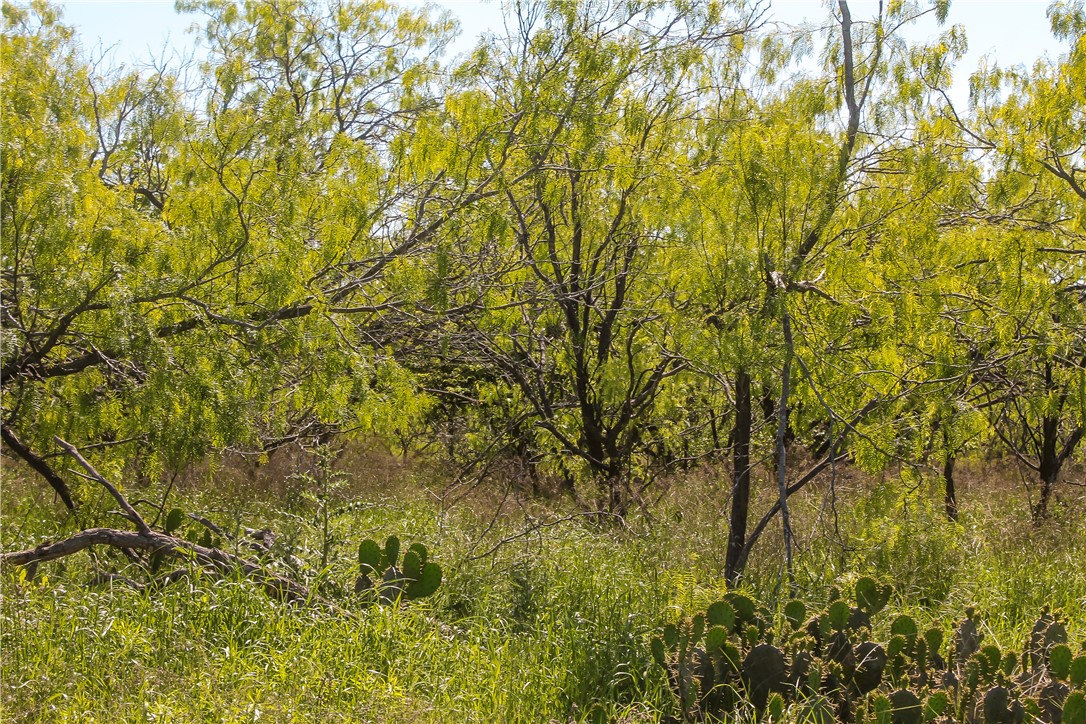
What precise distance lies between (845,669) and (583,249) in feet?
13.4

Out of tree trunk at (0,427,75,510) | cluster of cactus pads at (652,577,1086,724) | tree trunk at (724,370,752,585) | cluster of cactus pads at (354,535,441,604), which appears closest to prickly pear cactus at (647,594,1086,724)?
cluster of cactus pads at (652,577,1086,724)

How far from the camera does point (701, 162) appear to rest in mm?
6406

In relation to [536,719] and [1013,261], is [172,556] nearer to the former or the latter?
[536,719]

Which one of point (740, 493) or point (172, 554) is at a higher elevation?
point (740, 493)

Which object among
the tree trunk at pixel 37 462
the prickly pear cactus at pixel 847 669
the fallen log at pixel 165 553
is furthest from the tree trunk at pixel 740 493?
the tree trunk at pixel 37 462

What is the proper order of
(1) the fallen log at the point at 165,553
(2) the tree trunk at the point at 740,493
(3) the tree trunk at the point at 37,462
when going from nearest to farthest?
(1) the fallen log at the point at 165,553, (3) the tree trunk at the point at 37,462, (2) the tree trunk at the point at 740,493

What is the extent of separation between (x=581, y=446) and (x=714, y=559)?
2.36 metres

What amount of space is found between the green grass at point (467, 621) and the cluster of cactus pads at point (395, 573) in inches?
4.4

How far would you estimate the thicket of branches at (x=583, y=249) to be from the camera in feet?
15.9

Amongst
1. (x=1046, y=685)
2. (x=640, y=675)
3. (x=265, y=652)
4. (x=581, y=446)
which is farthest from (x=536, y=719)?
(x=581, y=446)

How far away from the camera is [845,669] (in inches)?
144

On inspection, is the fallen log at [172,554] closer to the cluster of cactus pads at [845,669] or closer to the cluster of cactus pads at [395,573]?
the cluster of cactus pads at [395,573]

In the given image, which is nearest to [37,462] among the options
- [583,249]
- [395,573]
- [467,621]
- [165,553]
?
[165,553]

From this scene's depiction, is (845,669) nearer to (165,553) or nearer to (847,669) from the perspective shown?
(847,669)
